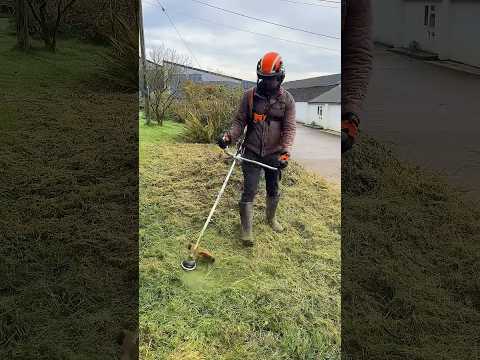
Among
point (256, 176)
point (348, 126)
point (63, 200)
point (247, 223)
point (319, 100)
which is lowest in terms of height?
point (63, 200)

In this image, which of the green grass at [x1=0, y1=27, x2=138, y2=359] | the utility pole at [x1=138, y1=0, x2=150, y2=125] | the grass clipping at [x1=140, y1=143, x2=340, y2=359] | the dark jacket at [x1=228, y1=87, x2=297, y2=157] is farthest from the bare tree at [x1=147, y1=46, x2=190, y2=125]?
the green grass at [x1=0, y1=27, x2=138, y2=359]

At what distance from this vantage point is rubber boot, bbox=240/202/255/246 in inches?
84.2

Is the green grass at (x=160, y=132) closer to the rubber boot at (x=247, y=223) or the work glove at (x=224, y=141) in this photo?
the work glove at (x=224, y=141)

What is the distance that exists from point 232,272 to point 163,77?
0.87 m

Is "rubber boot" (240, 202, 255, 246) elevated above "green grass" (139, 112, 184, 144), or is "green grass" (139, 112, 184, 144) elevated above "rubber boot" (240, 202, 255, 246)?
"green grass" (139, 112, 184, 144)

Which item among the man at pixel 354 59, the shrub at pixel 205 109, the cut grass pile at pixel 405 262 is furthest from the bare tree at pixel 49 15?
the man at pixel 354 59

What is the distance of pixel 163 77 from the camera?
2.22 m

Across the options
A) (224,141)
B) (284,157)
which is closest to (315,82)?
(284,157)

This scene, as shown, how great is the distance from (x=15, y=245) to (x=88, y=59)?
156 cm

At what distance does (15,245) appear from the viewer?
388 centimetres

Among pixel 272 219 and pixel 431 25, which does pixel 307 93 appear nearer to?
pixel 272 219

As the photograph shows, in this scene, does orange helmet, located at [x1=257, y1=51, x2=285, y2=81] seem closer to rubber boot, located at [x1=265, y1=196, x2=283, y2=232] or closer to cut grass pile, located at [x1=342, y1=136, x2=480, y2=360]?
rubber boot, located at [x1=265, y1=196, x2=283, y2=232]

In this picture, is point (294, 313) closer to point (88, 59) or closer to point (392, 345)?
point (392, 345)

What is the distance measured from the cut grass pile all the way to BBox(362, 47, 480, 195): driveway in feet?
0.43
